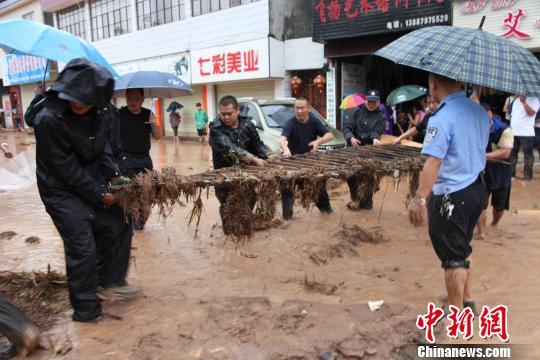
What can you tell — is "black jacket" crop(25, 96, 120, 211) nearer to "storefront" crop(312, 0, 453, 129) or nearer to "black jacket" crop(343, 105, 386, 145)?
"black jacket" crop(343, 105, 386, 145)

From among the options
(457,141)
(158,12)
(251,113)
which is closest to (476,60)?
(457,141)

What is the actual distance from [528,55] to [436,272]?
6.84ft

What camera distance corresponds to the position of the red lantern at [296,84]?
1459 cm

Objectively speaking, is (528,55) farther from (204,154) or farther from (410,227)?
(204,154)

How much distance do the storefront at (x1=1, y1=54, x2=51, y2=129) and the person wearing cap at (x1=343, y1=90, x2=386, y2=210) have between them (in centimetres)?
2232

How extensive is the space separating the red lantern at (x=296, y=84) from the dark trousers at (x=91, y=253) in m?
11.9

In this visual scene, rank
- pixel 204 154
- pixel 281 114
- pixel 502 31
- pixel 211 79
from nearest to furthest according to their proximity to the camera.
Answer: pixel 281 114, pixel 502 31, pixel 204 154, pixel 211 79

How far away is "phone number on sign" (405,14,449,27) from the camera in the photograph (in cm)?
1059

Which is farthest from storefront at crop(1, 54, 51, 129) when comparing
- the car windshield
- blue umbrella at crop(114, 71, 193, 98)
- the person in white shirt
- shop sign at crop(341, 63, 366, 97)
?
the person in white shirt

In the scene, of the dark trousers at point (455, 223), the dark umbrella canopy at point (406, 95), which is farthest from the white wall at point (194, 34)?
the dark trousers at point (455, 223)

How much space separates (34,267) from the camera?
174 inches

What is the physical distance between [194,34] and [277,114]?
32.7 ft

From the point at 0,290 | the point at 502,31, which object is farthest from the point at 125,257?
the point at 502,31

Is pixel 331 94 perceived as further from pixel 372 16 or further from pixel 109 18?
pixel 109 18
